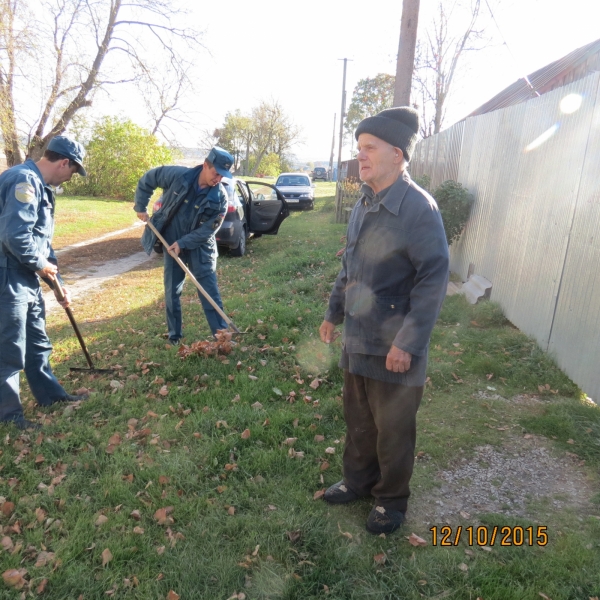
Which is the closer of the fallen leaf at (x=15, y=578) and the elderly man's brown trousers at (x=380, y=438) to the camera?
the fallen leaf at (x=15, y=578)

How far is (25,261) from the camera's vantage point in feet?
11.9

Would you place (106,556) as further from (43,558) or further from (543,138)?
(543,138)

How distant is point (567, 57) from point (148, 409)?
66.4 feet

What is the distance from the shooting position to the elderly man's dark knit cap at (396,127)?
8.09 feet

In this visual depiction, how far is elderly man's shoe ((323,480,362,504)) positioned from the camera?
122 inches

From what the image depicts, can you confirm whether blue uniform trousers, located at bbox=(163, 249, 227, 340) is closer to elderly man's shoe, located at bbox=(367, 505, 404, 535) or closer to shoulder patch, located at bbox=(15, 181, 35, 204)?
shoulder patch, located at bbox=(15, 181, 35, 204)

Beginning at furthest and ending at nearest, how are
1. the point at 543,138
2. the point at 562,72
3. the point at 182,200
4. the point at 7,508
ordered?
the point at 562,72
the point at 543,138
the point at 182,200
the point at 7,508

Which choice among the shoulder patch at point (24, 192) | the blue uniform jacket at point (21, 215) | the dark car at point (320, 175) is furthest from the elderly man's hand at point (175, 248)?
the dark car at point (320, 175)

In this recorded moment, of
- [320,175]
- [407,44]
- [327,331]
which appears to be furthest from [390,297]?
[320,175]

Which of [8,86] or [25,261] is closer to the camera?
[25,261]

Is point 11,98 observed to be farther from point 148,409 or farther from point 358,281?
point 358,281

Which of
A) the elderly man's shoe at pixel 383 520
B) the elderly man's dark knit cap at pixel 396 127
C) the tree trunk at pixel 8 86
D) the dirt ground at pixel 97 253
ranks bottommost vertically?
the dirt ground at pixel 97 253

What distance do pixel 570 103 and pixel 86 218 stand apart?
1483cm
